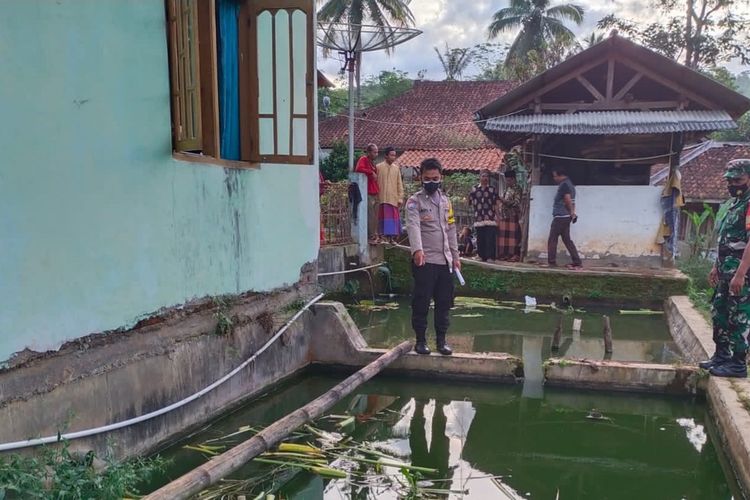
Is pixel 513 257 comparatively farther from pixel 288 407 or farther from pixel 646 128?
pixel 288 407

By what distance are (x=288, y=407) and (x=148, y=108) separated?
9.22ft

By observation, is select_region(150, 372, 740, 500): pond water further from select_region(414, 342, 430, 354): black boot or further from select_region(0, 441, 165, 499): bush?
select_region(0, 441, 165, 499): bush

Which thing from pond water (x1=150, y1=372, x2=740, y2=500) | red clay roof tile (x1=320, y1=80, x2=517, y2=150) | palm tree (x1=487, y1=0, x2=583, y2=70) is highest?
palm tree (x1=487, y1=0, x2=583, y2=70)

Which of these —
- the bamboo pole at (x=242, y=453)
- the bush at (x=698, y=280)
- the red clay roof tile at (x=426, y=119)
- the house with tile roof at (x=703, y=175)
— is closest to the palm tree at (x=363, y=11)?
the red clay roof tile at (x=426, y=119)

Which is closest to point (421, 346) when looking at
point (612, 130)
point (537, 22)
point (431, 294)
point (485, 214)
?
point (431, 294)

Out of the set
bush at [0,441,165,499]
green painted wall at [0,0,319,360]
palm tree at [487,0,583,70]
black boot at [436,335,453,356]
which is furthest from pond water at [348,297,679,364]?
palm tree at [487,0,583,70]

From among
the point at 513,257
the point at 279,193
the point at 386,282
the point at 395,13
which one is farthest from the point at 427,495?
the point at 395,13

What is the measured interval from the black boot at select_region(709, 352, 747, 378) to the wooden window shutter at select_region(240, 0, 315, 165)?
3.92 m

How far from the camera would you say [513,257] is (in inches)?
439

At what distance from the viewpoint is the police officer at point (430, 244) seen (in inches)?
217

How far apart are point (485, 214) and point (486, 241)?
20.3 inches

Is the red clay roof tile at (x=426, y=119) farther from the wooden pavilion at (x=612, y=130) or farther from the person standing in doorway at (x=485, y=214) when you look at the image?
the person standing in doorway at (x=485, y=214)

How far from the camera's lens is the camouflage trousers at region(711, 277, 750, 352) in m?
4.86

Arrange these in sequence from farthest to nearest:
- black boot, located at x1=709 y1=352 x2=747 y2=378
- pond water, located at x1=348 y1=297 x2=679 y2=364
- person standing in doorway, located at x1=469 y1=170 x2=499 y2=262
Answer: person standing in doorway, located at x1=469 y1=170 x2=499 y2=262, pond water, located at x1=348 y1=297 x2=679 y2=364, black boot, located at x1=709 y1=352 x2=747 y2=378
